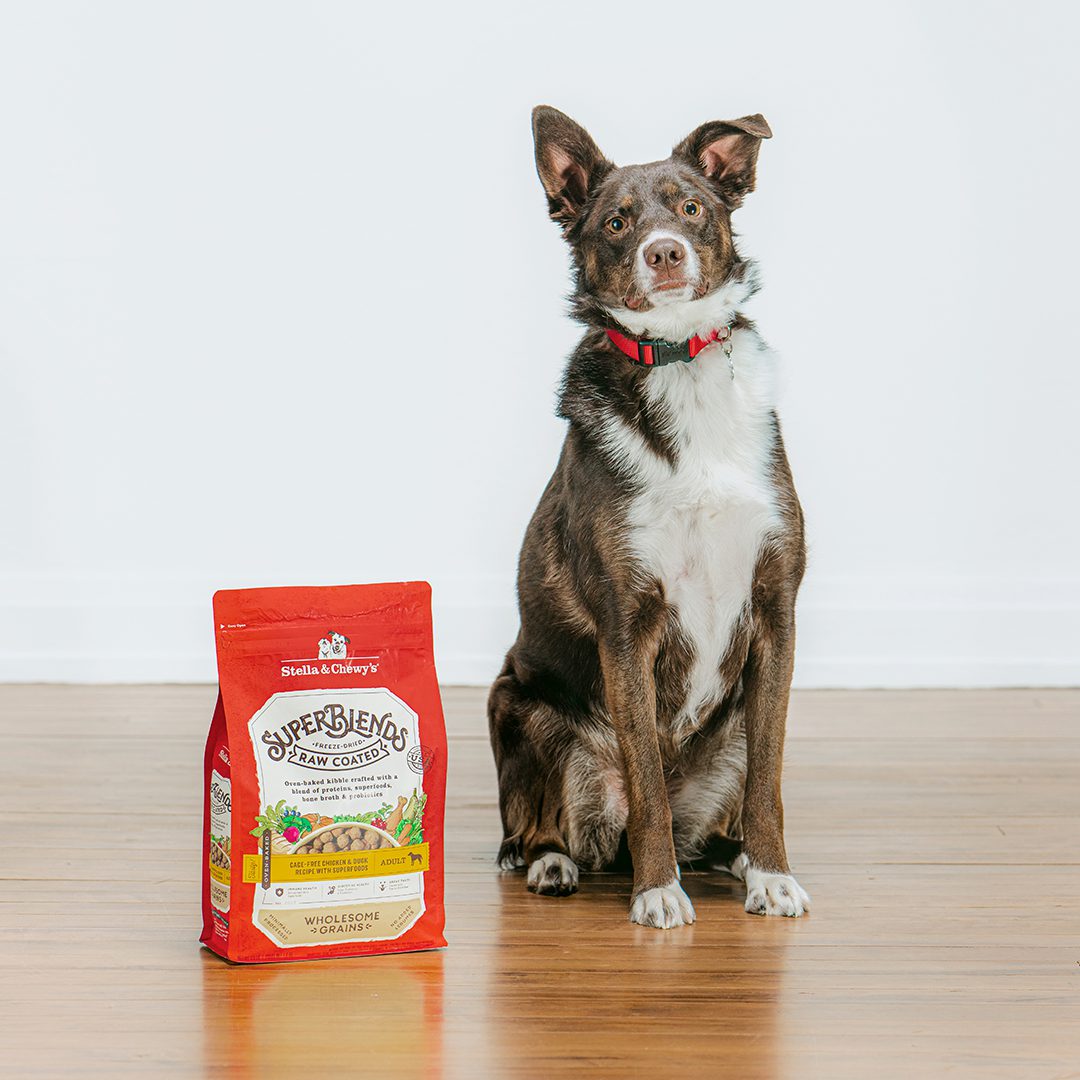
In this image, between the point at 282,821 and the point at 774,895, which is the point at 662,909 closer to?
the point at 774,895

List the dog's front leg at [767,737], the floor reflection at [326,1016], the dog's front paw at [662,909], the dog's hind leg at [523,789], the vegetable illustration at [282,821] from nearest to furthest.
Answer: the floor reflection at [326,1016] < the vegetable illustration at [282,821] < the dog's front paw at [662,909] < the dog's front leg at [767,737] < the dog's hind leg at [523,789]

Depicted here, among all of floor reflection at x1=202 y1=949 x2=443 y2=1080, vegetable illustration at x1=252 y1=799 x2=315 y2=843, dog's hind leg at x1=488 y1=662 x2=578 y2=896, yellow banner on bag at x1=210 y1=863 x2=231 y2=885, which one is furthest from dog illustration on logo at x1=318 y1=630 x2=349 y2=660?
dog's hind leg at x1=488 y1=662 x2=578 y2=896

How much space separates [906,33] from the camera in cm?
427

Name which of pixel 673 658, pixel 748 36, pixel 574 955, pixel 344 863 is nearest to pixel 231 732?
pixel 344 863

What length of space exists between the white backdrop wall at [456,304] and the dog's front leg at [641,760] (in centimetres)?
215

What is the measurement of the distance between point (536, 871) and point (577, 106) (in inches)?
106

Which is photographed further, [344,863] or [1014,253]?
[1014,253]

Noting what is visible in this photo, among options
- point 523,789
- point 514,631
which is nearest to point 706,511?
point 523,789

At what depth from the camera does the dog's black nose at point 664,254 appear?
2.16 metres

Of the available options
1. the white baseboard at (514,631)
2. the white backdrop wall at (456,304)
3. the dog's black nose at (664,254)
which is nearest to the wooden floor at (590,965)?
the dog's black nose at (664,254)

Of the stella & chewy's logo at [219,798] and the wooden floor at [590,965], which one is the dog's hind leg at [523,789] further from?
the stella & chewy's logo at [219,798]

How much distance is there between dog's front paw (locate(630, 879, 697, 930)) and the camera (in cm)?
211

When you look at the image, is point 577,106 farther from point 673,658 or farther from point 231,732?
point 231,732

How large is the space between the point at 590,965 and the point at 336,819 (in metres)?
0.40
